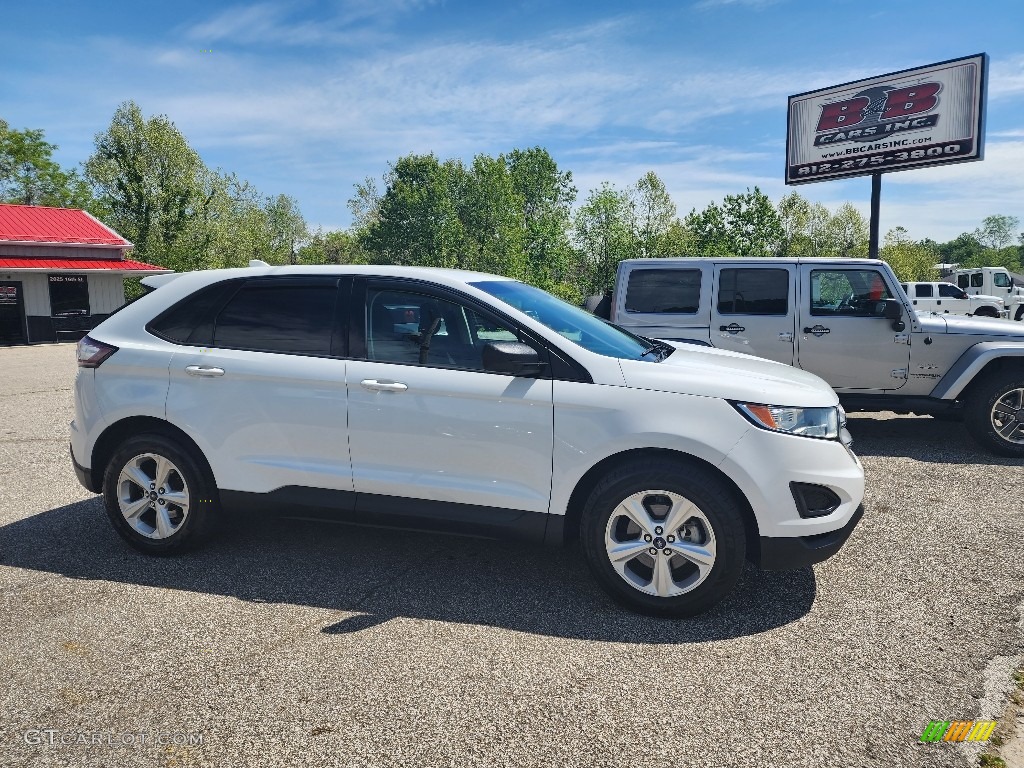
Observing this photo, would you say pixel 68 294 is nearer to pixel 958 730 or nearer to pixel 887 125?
pixel 887 125

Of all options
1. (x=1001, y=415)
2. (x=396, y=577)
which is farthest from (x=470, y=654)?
(x=1001, y=415)

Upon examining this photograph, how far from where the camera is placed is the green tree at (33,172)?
5488 cm

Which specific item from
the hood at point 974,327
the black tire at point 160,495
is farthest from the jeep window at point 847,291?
the black tire at point 160,495

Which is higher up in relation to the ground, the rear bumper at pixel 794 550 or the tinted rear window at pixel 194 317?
the tinted rear window at pixel 194 317

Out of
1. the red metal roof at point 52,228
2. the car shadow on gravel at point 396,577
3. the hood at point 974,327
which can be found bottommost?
the car shadow on gravel at point 396,577

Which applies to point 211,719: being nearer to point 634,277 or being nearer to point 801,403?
point 801,403

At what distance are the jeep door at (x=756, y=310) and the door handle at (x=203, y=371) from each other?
5.29 meters

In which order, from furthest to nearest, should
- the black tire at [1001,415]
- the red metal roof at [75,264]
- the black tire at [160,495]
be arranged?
the red metal roof at [75,264] < the black tire at [1001,415] < the black tire at [160,495]

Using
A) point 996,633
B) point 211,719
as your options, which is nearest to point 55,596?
point 211,719

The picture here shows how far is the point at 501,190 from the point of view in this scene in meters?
73.5

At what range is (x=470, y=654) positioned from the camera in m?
3.19

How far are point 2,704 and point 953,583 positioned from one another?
15.2 feet

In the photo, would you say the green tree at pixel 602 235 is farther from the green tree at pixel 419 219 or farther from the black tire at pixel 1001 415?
the black tire at pixel 1001 415

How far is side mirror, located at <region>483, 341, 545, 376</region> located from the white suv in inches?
0.4
